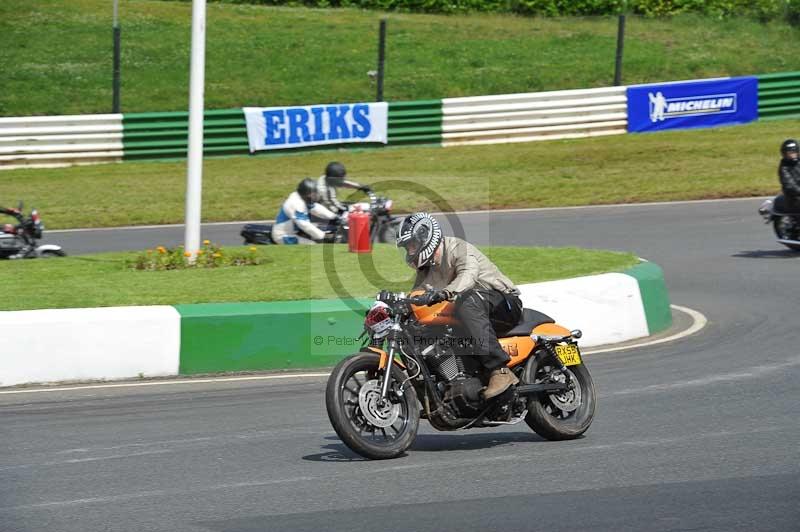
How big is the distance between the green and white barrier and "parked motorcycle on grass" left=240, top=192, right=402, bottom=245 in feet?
22.5

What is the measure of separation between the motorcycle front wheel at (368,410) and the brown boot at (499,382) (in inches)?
19.1

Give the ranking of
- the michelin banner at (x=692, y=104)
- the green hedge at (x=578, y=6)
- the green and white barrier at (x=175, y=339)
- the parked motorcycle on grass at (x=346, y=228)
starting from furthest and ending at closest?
the green hedge at (x=578, y=6) → the michelin banner at (x=692, y=104) → the parked motorcycle on grass at (x=346, y=228) → the green and white barrier at (x=175, y=339)

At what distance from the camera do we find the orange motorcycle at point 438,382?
766cm

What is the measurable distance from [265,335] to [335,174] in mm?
8123

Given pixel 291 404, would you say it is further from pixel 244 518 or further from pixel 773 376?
pixel 773 376

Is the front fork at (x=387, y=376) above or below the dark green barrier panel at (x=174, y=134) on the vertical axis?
below

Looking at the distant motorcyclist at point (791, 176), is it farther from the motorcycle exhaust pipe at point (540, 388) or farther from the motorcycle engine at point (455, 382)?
the motorcycle engine at point (455, 382)

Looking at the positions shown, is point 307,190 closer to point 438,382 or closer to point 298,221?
point 298,221

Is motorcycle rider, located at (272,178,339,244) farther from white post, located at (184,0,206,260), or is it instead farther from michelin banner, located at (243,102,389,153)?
michelin banner, located at (243,102,389,153)

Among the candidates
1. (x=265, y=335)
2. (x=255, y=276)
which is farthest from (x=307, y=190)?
(x=265, y=335)

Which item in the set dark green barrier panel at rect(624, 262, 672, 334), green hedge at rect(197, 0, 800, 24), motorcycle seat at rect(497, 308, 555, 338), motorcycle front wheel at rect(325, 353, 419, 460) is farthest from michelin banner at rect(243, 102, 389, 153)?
motorcycle front wheel at rect(325, 353, 419, 460)

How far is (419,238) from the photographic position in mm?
7844

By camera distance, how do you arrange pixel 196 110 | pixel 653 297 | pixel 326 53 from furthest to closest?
pixel 326 53, pixel 196 110, pixel 653 297

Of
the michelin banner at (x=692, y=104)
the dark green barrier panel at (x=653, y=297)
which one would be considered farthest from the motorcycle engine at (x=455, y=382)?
the michelin banner at (x=692, y=104)
